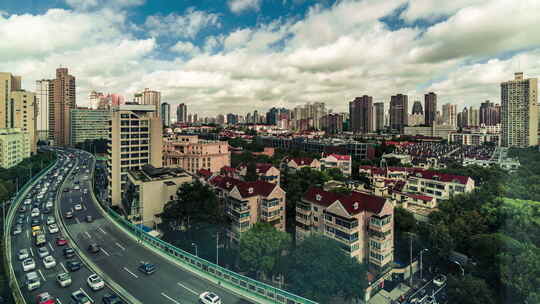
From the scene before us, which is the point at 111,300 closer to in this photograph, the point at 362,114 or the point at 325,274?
the point at 325,274

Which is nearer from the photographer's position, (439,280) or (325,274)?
(325,274)

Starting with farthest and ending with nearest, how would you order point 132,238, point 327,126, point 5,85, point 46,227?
point 327,126
point 5,85
point 46,227
point 132,238

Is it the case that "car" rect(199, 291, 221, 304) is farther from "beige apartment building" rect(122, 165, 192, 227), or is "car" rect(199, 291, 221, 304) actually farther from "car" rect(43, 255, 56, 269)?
"beige apartment building" rect(122, 165, 192, 227)

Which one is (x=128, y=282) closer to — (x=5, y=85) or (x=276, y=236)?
(x=276, y=236)

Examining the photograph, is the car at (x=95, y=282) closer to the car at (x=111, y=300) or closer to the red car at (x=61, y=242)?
the car at (x=111, y=300)

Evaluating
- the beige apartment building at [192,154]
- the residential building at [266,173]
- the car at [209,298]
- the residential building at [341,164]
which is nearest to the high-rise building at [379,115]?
the residential building at [341,164]

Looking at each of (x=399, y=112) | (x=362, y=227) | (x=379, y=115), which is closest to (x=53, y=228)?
(x=362, y=227)

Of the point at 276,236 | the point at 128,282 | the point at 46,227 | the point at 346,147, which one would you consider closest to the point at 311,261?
the point at 276,236
